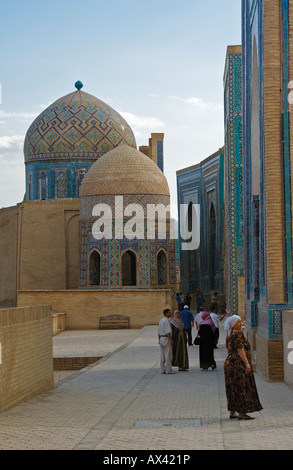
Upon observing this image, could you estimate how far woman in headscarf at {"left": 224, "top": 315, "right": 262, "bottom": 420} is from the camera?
7.79 meters

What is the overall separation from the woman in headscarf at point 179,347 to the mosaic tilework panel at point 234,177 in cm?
1035

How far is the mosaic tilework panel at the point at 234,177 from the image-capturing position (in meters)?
23.2

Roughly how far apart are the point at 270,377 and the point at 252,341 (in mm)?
2677

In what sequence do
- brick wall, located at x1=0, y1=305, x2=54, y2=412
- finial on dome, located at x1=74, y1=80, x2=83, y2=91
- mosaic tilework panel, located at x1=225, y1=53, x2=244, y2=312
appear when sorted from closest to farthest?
1. brick wall, located at x1=0, y1=305, x2=54, y2=412
2. mosaic tilework panel, located at x1=225, y1=53, x2=244, y2=312
3. finial on dome, located at x1=74, y1=80, x2=83, y2=91

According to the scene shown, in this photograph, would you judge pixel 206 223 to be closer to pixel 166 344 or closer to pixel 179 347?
pixel 179 347

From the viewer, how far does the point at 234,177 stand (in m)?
23.2

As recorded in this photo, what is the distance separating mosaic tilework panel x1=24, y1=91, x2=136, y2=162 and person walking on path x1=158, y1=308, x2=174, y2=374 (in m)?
21.2

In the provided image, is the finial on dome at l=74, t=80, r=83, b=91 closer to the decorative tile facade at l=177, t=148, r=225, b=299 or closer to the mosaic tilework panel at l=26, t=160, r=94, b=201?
the mosaic tilework panel at l=26, t=160, r=94, b=201

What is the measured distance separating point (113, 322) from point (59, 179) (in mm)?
11715

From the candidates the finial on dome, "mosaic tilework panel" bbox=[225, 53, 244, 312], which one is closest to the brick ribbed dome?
"mosaic tilework panel" bbox=[225, 53, 244, 312]

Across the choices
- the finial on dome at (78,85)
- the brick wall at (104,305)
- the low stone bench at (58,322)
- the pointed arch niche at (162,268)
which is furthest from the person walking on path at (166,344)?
the finial on dome at (78,85)

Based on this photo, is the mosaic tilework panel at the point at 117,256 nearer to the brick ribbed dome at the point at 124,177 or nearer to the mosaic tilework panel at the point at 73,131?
the brick ribbed dome at the point at 124,177

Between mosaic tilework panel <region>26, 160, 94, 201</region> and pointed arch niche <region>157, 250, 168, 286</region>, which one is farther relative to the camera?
mosaic tilework panel <region>26, 160, 94, 201</region>

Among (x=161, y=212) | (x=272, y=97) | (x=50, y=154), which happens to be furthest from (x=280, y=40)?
(x=50, y=154)
